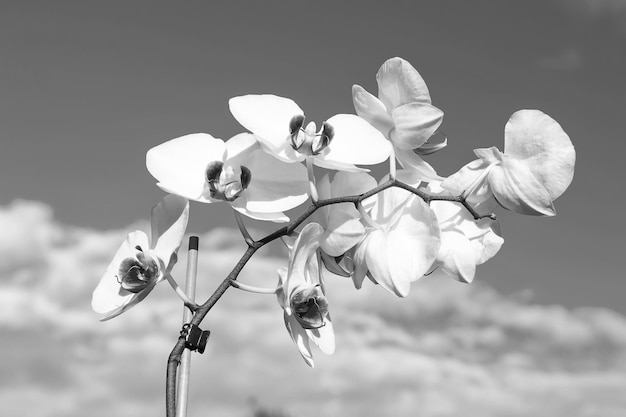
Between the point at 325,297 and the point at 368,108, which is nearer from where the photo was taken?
the point at 325,297

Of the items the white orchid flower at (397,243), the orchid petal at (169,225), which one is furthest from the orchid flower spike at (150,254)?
the white orchid flower at (397,243)

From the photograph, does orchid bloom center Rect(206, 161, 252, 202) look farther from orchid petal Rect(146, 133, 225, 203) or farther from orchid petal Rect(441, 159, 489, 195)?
orchid petal Rect(441, 159, 489, 195)

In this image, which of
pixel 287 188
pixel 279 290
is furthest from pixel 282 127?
pixel 279 290

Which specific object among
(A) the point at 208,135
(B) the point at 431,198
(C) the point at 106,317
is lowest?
(C) the point at 106,317

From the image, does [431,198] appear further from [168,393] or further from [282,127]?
[168,393]

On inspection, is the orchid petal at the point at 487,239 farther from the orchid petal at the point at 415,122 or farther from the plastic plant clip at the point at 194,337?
the plastic plant clip at the point at 194,337

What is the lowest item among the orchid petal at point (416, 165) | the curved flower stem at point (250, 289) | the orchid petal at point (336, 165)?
the curved flower stem at point (250, 289)

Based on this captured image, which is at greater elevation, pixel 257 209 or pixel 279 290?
pixel 257 209
